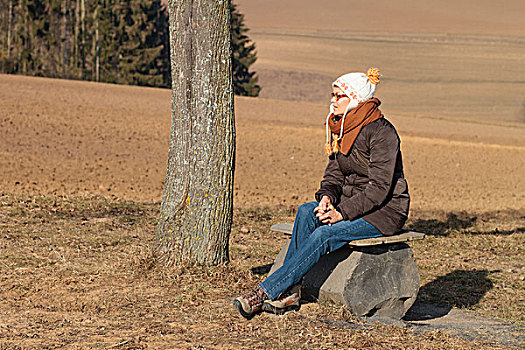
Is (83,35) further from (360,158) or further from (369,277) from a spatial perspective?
(369,277)

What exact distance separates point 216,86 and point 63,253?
2634 mm

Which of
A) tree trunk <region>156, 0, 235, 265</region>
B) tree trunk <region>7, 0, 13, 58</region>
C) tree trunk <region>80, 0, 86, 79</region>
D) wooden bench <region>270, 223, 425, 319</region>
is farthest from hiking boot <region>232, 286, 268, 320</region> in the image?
tree trunk <region>80, 0, 86, 79</region>

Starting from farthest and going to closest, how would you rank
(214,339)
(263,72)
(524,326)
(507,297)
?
1. (263,72)
2. (507,297)
3. (524,326)
4. (214,339)

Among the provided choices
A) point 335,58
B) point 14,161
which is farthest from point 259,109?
point 335,58

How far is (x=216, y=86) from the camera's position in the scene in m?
6.12

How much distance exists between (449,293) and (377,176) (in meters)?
2.33

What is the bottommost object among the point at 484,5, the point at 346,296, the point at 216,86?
the point at 346,296

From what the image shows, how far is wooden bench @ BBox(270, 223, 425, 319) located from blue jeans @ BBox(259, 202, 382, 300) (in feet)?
0.27

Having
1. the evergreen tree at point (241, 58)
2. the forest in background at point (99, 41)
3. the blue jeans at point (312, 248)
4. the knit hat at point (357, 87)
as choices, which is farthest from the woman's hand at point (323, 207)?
the evergreen tree at point (241, 58)

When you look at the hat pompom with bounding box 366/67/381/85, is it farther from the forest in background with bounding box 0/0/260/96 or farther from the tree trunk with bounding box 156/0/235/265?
the forest in background with bounding box 0/0/260/96

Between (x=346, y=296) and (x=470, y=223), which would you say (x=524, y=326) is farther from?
(x=470, y=223)

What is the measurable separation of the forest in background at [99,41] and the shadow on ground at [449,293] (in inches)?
1643

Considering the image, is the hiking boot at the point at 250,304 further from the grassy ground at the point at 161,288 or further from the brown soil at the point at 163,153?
the brown soil at the point at 163,153

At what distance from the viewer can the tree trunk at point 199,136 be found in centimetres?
608
